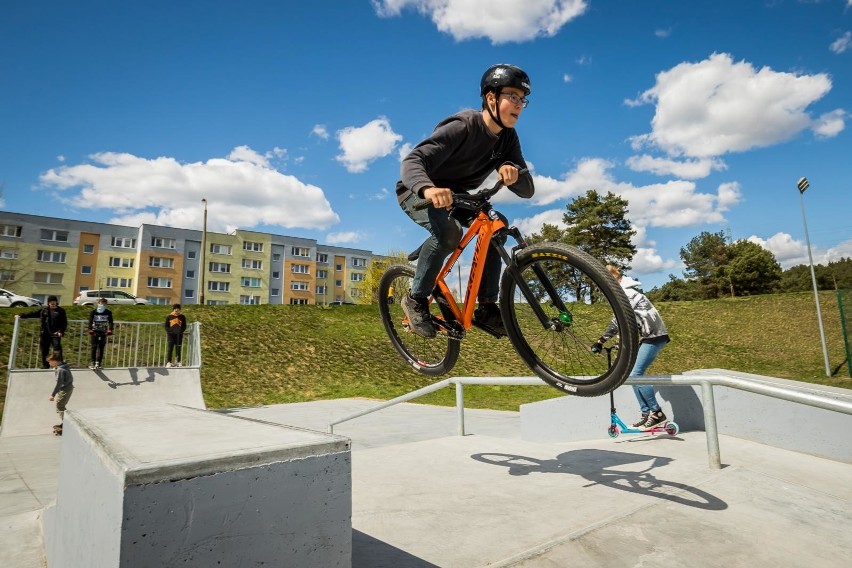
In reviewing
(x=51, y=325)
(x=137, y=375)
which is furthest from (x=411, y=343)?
(x=51, y=325)

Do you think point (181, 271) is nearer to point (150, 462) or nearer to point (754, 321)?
point (754, 321)

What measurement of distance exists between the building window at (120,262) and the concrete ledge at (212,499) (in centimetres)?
6485

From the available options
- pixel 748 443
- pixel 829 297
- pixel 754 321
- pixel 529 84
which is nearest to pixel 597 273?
pixel 529 84

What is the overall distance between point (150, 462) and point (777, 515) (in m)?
4.02

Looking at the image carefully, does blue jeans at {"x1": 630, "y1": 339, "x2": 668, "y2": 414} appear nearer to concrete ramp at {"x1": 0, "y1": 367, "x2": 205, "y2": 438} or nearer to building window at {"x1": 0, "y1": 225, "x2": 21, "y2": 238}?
concrete ramp at {"x1": 0, "y1": 367, "x2": 205, "y2": 438}

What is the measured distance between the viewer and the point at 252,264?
217 feet

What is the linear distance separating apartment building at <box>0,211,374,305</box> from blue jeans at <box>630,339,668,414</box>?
142 feet

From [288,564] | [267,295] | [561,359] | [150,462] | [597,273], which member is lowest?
[288,564]

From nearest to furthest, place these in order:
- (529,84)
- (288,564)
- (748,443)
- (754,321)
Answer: (288,564) → (529,84) → (748,443) → (754,321)

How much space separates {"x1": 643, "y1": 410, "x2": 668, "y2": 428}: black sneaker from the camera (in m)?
6.59

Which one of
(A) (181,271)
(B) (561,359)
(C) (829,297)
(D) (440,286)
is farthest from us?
(A) (181,271)

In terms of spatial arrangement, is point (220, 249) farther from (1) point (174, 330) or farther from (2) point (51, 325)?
(2) point (51, 325)

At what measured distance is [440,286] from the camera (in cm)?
409

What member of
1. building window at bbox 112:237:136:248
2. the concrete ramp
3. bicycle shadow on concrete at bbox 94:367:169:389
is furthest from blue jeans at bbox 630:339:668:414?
building window at bbox 112:237:136:248
